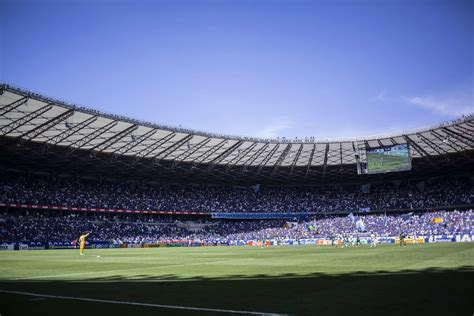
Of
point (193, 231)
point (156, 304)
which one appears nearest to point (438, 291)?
point (156, 304)

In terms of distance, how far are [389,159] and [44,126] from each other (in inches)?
2013

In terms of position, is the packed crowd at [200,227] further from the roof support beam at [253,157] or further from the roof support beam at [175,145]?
the roof support beam at [175,145]

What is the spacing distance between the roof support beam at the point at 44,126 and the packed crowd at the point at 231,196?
46.4 feet

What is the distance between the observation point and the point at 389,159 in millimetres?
62312

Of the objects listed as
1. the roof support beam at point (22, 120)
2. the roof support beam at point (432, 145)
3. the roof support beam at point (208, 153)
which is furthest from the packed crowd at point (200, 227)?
the roof support beam at point (22, 120)

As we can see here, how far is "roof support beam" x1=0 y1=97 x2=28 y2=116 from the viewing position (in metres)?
42.9

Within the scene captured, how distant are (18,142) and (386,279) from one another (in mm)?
55387

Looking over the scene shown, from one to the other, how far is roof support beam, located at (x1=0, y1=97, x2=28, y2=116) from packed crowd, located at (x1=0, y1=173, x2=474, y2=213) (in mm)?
21733

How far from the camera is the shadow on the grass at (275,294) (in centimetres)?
806

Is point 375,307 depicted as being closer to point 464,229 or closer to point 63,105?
point 63,105

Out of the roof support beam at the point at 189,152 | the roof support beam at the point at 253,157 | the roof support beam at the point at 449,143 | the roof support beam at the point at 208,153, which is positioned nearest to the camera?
the roof support beam at the point at 449,143

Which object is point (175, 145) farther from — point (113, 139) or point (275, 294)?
point (275, 294)

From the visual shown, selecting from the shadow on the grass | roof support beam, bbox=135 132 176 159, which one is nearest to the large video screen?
roof support beam, bbox=135 132 176 159

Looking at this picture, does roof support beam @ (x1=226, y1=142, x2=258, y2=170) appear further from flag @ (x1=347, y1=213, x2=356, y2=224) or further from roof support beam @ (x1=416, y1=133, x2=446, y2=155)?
roof support beam @ (x1=416, y1=133, x2=446, y2=155)
